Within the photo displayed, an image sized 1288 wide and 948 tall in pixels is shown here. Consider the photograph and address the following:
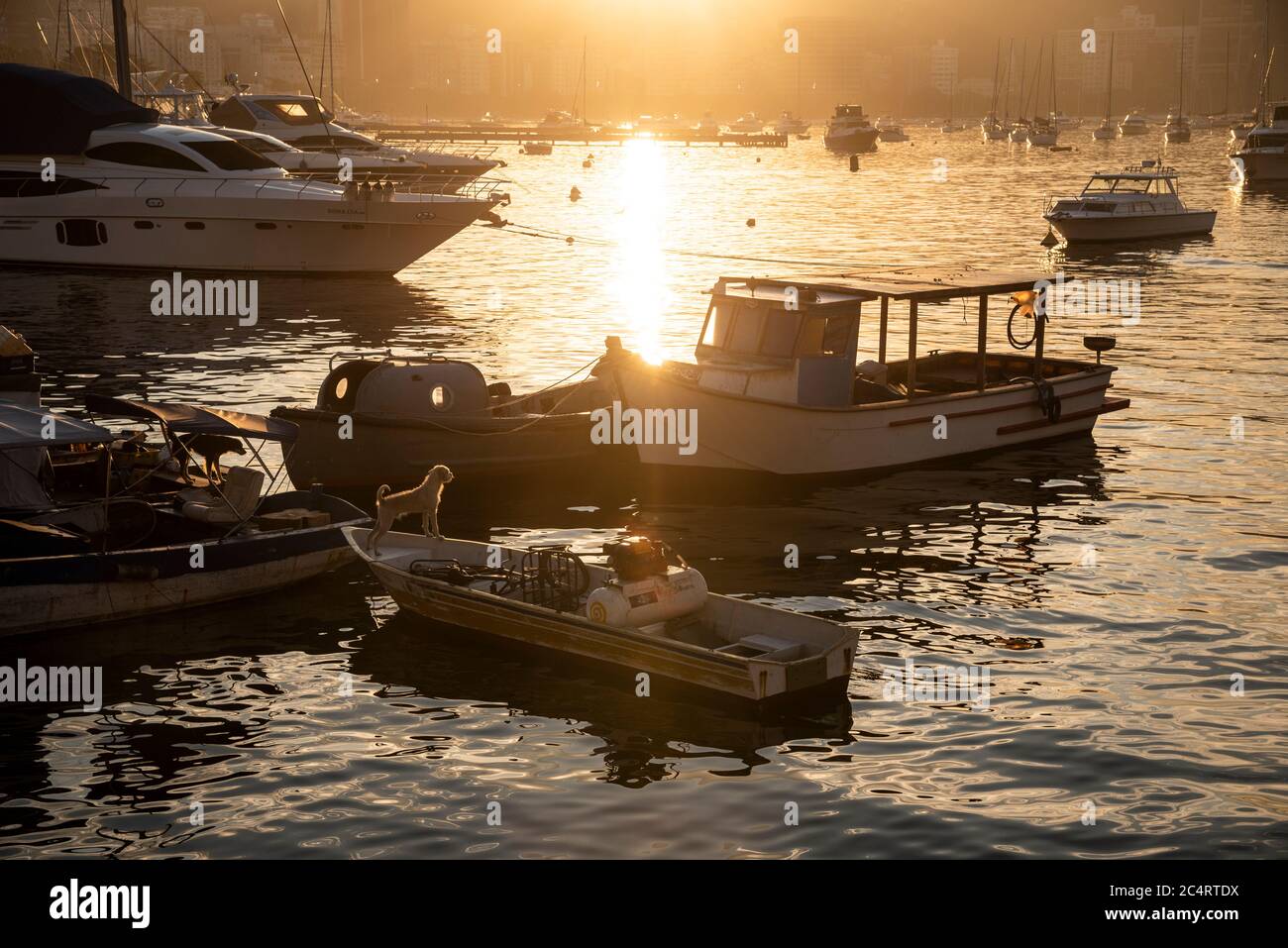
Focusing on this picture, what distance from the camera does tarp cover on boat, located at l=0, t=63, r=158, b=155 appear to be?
49219 mm

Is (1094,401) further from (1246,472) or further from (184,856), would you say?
(184,856)

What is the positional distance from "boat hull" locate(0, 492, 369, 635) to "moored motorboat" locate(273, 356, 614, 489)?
4.68m

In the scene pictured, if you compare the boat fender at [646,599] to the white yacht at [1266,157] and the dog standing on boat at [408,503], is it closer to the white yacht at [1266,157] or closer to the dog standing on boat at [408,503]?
the dog standing on boat at [408,503]

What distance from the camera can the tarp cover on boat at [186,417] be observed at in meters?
20.7

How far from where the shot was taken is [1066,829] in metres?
13.7

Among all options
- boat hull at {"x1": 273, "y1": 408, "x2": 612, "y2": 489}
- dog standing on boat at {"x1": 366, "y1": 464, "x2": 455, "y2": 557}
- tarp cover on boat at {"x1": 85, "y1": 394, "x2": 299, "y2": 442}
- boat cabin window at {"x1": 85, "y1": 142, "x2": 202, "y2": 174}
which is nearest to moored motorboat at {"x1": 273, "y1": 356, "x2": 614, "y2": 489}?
boat hull at {"x1": 273, "y1": 408, "x2": 612, "y2": 489}

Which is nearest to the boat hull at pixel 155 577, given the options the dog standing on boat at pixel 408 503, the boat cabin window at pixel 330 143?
the dog standing on boat at pixel 408 503

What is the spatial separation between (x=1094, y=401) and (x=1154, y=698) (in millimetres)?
14464

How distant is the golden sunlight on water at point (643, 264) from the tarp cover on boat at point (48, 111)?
18395mm

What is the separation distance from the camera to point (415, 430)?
Answer: 85.1ft

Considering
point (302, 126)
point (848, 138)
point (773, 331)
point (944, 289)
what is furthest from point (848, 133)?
point (773, 331)

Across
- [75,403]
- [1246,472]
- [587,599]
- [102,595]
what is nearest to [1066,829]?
[587,599]

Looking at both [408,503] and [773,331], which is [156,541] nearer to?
[408,503]

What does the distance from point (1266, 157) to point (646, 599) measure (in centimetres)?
10792
